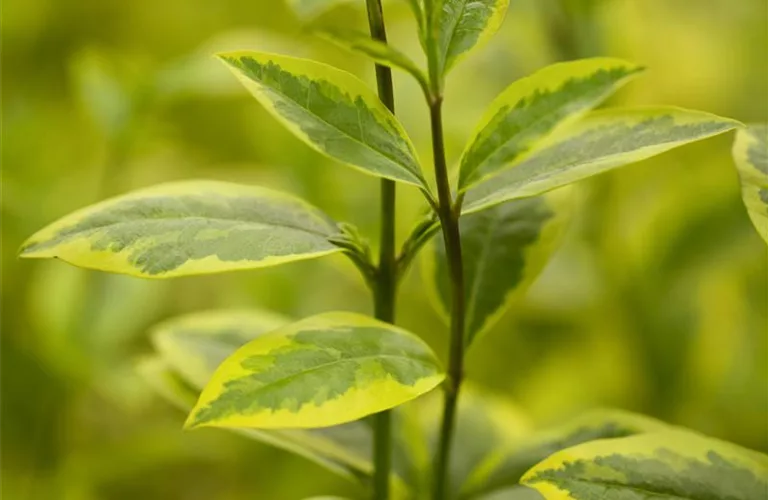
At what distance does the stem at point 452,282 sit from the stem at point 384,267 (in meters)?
0.03

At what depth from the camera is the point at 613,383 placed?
86cm

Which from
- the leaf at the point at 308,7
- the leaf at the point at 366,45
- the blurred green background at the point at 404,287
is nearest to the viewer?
the leaf at the point at 366,45

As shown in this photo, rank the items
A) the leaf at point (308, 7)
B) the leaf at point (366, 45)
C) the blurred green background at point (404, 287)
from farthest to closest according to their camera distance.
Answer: the blurred green background at point (404, 287) < the leaf at point (308, 7) < the leaf at point (366, 45)

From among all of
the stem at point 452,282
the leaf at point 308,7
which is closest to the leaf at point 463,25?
the stem at point 452,282

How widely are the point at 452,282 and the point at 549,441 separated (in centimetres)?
17

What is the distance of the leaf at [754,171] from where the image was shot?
0.43 metres

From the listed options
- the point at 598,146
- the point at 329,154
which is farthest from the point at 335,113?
the point at 598,146

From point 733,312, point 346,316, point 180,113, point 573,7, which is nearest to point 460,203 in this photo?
point 346,316

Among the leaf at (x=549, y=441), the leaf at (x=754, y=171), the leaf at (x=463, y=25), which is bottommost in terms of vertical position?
the leaf at (x=549, y=441)

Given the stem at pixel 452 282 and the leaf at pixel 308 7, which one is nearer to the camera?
the stem at pixel 452 282

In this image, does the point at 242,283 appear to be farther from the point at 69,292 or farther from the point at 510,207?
the point at 510,207

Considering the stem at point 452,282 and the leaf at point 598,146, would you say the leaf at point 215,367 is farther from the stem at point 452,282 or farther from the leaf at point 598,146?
the leaf at point 598,146

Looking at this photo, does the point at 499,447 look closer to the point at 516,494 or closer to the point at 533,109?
the point at 516,494

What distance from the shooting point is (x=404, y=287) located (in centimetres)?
92
